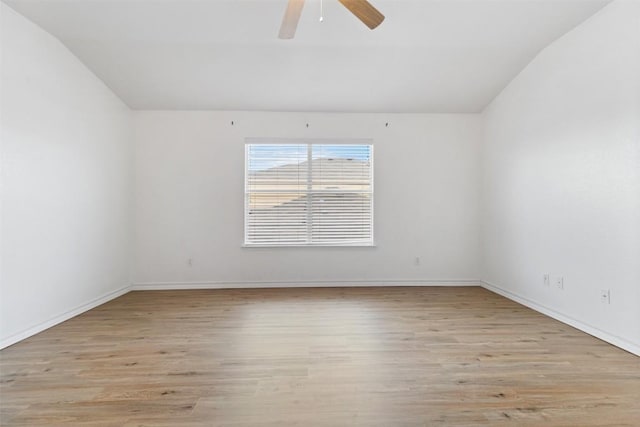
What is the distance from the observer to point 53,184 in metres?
3.14

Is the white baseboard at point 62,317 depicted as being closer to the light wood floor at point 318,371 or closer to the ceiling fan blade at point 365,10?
the light wood floor at point 318,371

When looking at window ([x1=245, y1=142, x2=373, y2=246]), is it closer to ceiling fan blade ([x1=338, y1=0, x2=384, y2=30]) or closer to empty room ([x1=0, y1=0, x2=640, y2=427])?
empty room ([x1=0, y1=0, x2=640, y2=427])

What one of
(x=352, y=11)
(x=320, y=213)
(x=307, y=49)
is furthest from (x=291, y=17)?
(x=320, y=213)

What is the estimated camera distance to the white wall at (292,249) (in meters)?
4.58

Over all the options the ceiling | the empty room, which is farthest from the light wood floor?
the ceiling

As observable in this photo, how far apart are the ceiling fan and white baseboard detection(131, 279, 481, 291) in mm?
3252

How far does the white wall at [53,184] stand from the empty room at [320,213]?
0.08 feet

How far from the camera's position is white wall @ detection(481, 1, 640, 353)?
258 centimetres

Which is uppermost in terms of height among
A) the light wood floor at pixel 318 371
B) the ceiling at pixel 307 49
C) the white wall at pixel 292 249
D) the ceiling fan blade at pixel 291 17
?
the ceiling at pixel 307 49

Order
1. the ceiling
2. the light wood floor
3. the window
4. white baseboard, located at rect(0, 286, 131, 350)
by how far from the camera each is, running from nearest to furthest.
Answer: the light wood floor
white baseboard, located at rect(0, 286, 131, 350)
the ceiling
the window

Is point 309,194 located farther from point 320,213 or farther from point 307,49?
point 307,49

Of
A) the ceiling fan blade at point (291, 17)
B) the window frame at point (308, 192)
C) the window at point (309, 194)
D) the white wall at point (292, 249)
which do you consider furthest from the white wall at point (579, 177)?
the ceiling fan blade at point (291, 17)

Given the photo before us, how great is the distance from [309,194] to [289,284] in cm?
131

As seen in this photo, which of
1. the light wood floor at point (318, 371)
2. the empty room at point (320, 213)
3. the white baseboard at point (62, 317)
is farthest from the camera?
the white baseboard at point (62, 317)
